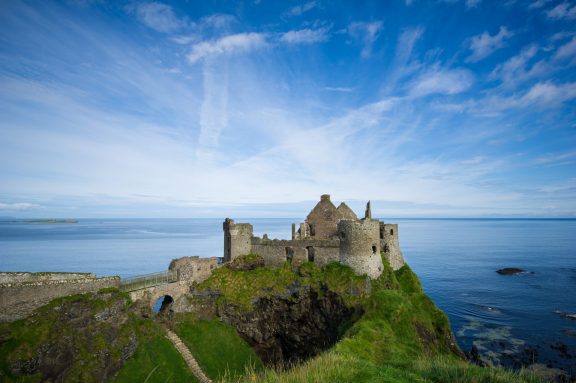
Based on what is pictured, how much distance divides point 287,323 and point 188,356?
11067 mm

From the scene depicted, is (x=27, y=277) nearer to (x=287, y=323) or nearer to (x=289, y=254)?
(x=287, y=323)

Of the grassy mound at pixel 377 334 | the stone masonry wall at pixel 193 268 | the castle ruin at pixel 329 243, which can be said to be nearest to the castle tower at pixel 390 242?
the castle ruin at pixel 329 243

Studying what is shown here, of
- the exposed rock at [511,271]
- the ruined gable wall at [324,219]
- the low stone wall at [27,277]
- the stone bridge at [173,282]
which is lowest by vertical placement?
the exposed rock at [511,271]

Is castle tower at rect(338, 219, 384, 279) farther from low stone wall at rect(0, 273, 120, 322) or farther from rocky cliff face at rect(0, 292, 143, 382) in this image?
low stone wall at rect(0, 273, 120, 322)

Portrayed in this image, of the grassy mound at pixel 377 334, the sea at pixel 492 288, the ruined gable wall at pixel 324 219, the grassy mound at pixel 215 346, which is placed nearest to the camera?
the grassy mound at pixel 377 334

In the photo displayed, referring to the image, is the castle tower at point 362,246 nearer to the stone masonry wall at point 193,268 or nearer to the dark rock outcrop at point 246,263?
the dark rock outcrop at point 246,263

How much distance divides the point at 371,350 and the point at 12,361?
943 inches

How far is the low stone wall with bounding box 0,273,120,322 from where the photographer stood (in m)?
23.1

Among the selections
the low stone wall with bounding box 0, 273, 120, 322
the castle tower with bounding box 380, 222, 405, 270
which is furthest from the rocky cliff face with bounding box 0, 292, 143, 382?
the castle tower with bounding box 380, 222, 405, 270

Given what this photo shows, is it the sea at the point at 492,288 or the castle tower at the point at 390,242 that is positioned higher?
the castle tower at the point at 390,242

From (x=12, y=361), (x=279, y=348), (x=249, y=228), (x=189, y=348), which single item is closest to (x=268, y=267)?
(x=249, y=228)

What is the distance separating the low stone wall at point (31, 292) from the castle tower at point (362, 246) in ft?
81.2

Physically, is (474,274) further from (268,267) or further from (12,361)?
(12,361)

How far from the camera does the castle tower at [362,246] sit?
33938mm
